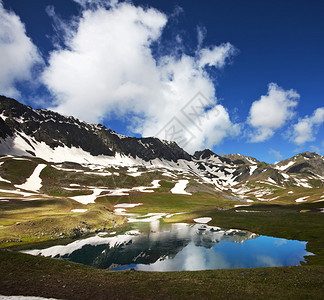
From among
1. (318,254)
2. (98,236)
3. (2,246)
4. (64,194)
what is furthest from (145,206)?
(318,254)

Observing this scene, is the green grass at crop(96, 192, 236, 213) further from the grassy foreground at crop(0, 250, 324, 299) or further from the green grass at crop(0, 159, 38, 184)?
the grassy foreground at crop(0, 250, 324, 299)

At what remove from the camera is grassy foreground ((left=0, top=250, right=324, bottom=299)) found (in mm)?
20516

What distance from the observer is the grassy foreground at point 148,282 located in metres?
20.5

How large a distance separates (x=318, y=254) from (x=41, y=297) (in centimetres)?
4702

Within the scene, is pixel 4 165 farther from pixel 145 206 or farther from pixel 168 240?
pixel 168 240

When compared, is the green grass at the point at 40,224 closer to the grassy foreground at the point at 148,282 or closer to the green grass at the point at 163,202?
the grassy foreground at the point at 148,282

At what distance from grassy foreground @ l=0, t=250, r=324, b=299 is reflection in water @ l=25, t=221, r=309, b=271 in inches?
476

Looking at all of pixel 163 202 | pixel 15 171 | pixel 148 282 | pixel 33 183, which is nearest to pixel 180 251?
pixel 148 282

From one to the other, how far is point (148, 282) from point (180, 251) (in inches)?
1088

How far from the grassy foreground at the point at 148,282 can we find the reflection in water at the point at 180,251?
12.1 metres

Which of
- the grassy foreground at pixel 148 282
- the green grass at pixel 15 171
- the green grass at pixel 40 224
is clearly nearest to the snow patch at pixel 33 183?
the green grass at pixel 15 171

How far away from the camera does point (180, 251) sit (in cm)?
4981

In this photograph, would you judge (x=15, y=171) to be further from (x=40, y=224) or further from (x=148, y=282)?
(x=148, y=282)

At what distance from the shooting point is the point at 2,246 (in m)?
46.4
